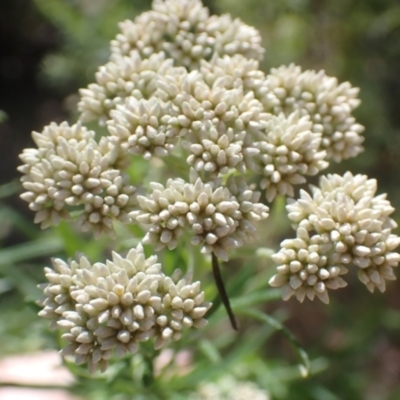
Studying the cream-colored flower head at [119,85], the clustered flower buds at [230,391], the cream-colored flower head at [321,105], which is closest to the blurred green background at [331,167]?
the clustered flower buds at [230,391]

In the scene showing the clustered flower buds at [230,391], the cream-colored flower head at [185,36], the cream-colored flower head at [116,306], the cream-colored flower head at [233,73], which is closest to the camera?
the cream-colored flower head at [116,306]

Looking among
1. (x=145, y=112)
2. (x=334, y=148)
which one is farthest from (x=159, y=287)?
(x=334, y=148)

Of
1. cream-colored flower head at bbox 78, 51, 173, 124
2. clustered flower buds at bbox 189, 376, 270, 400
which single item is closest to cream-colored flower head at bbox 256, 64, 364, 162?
cream-colored flower head at bbox 78, 51, 173, 124

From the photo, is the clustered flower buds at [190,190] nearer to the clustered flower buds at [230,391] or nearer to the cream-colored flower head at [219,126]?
the cream-colored flower head at [219,126]

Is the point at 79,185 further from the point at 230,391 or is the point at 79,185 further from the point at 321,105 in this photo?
the point at 230,391

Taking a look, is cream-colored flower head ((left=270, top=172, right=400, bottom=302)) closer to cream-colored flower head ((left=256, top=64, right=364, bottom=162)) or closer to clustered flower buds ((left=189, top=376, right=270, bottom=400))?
cream-colored flower head ((left=256, top=64, right=364, bottom=162))

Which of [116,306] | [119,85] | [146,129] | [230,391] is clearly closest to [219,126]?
[146,129]

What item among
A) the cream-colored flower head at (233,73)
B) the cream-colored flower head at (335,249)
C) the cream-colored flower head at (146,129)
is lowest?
the cream-colored flower head at (335,249)

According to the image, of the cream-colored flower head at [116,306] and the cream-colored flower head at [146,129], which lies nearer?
the cream-colored flower head at [116,306]
